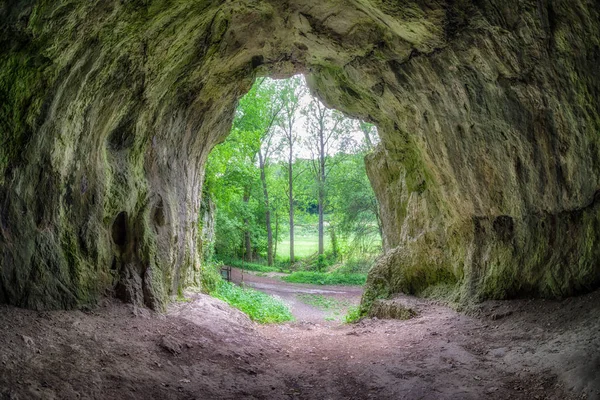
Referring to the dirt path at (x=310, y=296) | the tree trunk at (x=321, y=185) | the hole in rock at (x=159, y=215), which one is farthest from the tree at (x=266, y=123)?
the hole in rock at (x=159, y=215)

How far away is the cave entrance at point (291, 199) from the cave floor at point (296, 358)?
9259 mm

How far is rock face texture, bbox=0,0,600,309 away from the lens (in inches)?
225

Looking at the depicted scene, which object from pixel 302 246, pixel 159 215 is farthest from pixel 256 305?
pixel 302 246

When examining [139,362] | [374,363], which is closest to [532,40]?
[374,363]

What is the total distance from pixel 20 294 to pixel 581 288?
360 inches

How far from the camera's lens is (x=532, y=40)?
6289 mm

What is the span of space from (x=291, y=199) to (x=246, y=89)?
70.8 feet

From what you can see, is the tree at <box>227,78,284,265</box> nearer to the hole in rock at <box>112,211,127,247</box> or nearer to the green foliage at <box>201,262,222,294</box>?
the green foliage at <box>201,262,222,294</box>

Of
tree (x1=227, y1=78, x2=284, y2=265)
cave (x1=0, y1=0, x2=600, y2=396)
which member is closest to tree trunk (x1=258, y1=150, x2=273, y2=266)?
tree (x1=227, y1=78, x2=284, y2=265)

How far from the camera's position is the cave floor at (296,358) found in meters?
4.86

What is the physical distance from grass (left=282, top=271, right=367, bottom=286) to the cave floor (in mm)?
16681

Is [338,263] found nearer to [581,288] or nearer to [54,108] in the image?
[581,288]

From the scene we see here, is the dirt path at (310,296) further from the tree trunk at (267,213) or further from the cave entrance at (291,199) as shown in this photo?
the tree trunk at (267,213)

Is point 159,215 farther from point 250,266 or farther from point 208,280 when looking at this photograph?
point 250,266
